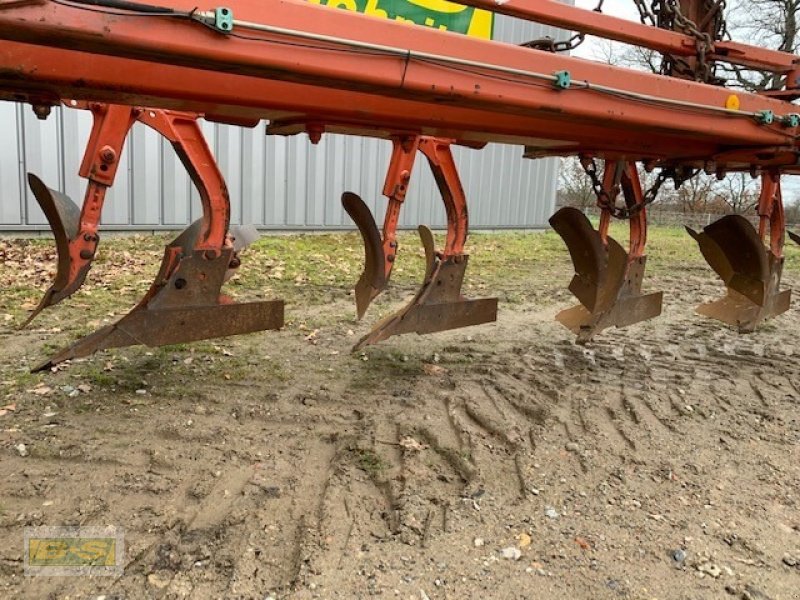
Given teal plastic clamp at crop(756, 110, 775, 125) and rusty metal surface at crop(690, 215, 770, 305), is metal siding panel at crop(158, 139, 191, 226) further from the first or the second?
teal plastic clamp at crop(756, 110, 775, 125)

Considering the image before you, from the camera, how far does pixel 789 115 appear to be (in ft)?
10.0

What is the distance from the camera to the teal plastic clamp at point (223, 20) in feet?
5.72

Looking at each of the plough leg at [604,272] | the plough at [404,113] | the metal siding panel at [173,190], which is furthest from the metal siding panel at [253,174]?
the plough leg at [604,272]

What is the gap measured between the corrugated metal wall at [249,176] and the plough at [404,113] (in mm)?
5416

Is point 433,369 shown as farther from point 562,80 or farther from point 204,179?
point 562,80

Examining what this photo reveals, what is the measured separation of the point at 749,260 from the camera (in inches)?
165

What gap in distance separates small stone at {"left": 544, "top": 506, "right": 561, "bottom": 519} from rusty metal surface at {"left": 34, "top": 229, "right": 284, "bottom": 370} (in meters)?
1.54

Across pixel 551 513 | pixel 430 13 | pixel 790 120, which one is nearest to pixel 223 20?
pixel 551 513

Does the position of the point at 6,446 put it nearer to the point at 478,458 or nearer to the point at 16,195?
the point at 478,458

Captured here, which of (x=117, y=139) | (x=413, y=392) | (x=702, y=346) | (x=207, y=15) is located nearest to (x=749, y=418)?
(x=702, y=346)

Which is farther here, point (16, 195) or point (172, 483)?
point (16, 195)

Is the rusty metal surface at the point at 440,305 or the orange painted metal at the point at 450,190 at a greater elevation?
the orange painted metal at the point at 450,190

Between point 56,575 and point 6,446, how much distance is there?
0.97m

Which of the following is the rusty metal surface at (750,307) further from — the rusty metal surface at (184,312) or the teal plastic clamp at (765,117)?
→ the rusty metal surface at (184,312)
